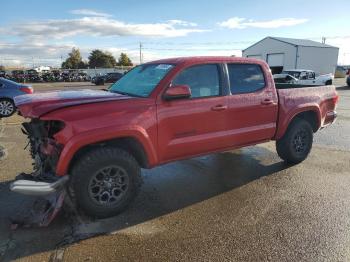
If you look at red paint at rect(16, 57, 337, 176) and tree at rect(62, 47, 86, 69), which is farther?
tree at rect(62, 47, 86, 69)

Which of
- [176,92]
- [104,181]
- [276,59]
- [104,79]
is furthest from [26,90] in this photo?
[276,59]

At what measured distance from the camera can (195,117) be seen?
184 inches

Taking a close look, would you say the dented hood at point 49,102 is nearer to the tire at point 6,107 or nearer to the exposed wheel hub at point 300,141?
the exposed wheel hub at point 300,141

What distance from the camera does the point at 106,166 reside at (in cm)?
410

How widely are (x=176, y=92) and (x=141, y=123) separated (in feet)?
1.88

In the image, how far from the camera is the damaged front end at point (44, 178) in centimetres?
373

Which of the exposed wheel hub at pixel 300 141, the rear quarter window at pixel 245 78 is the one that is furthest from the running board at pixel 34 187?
the exposed wheel hub at pixel 300 141

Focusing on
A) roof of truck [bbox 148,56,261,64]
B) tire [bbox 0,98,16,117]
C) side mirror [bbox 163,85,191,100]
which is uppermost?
roof of truck [bbox 148,56,261,64]

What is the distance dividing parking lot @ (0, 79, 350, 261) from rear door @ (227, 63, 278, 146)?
741mm

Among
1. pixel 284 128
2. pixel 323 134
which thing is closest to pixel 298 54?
pixel 323 134

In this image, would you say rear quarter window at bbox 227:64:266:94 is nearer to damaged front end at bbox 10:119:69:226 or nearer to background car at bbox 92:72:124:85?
damaged front end at bbox 10:119:69:226

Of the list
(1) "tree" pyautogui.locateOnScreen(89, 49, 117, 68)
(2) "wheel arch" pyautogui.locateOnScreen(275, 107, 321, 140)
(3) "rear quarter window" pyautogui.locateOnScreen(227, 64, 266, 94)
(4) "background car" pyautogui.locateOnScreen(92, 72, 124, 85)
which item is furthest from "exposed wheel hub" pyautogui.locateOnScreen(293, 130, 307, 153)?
(1) "tree" pyautogui.locateOnScreen(89, 49, 117, 68)

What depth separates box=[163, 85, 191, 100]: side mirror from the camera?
4.34 metres

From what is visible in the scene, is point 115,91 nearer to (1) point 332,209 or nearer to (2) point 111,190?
(2) point 111,190
